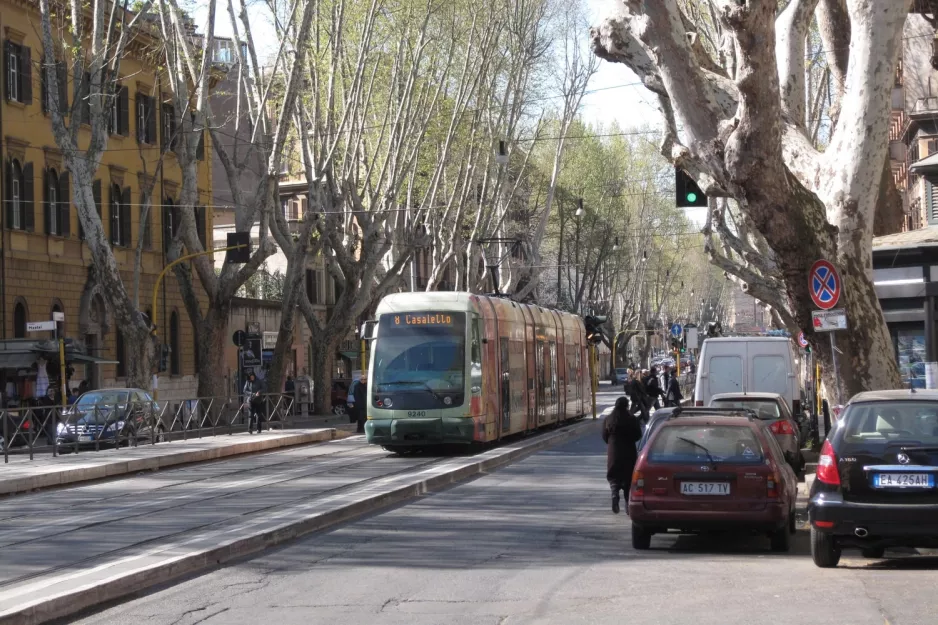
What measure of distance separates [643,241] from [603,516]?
204 feet

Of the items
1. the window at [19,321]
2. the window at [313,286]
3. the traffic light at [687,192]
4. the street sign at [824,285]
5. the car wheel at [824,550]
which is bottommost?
the car wheel at [824,550]

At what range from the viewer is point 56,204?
41.1m

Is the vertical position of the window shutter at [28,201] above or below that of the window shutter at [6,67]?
below

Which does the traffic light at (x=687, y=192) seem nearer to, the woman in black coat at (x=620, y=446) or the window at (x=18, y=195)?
the woman in black coat at (x=620, y=446)

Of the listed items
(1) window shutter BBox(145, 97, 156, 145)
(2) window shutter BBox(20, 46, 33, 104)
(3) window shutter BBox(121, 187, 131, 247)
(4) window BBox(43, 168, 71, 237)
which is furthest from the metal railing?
(1) window shutter BBox(145, 97, 156, 145)

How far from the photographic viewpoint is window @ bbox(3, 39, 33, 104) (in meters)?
38.2

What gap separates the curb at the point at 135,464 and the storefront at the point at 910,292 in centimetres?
1306

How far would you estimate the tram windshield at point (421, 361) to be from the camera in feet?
82.6

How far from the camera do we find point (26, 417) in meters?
24.4

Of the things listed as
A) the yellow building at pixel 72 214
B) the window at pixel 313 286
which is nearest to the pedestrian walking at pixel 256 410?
the yellow building at pixel 72 214

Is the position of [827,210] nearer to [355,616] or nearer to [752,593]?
[752,593]

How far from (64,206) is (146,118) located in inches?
241

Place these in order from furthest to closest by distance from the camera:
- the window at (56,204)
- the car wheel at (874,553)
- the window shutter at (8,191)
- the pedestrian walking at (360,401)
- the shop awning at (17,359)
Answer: the window at (56,204) → the window shutter at (8,191) → the pedestrian walking at (360,401) → the shop awning at (17,359) → the car wheel at (874,553)

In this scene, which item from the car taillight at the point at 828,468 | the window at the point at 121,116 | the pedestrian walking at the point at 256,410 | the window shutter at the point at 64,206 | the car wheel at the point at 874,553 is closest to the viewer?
the car taillight at the point at 828,468
